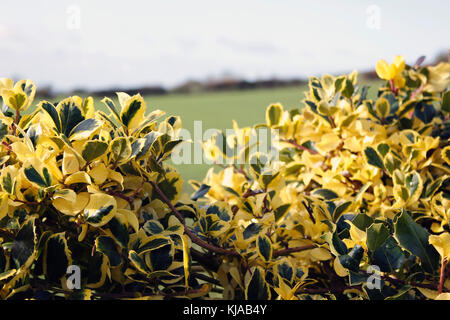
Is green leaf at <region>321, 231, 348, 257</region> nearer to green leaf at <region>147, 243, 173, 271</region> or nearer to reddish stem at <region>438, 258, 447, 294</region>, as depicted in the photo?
reddish stem at <region>438, 258, 447, 294</region>

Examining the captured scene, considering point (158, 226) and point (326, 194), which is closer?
point (158, 226)

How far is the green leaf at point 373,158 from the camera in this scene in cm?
94

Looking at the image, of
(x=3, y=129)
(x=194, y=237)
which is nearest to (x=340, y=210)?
(x=194, y=237)

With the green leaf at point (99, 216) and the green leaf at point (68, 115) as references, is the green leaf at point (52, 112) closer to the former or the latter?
the green leaf at point (68, 115)

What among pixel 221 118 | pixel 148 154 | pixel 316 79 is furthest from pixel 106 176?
pixel 221 118

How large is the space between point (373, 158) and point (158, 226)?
22.0 inches

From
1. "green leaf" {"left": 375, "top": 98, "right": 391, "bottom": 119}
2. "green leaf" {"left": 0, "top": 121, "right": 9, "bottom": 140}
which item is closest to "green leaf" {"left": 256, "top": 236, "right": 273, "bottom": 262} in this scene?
"green leaf" {"left": 0, "top": 121, "right": 9, "bottom": 140}

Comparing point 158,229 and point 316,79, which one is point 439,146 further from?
point 158,229

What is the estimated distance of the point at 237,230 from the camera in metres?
0.72

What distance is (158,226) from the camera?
2.11 ft

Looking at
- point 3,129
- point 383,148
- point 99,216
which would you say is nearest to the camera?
point 99,216

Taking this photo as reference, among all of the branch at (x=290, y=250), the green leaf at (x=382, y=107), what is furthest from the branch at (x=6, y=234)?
the green leaf at (x=382, y=107)

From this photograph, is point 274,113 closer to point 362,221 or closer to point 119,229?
point 362,221

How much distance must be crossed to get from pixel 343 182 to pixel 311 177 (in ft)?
0.27
